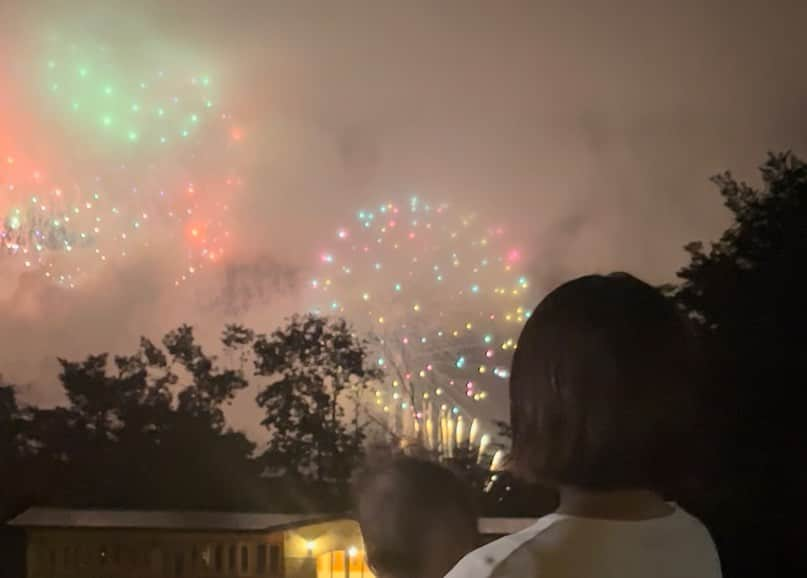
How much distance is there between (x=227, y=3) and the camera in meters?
2.80

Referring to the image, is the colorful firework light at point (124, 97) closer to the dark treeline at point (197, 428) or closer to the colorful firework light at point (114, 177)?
the colorful firework light at point (114, 177)

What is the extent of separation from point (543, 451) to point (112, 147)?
2542mm

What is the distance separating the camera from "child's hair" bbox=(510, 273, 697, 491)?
500 mm

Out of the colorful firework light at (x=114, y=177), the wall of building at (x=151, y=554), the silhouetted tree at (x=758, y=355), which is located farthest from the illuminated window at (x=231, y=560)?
the silhouetted tree at (x=758, y=355)

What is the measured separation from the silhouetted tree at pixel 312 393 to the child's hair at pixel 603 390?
2.27 meters

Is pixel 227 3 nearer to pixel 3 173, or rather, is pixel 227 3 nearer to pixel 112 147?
pixel 112 147

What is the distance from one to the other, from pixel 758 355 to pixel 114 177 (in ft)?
5.96

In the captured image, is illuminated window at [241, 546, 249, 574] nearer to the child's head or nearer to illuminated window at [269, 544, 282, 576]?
illuminated window at [269, 544, 282, 576]

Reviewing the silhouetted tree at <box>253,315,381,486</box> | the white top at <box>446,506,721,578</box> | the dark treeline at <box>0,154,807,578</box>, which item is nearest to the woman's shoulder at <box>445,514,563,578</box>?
the white top at <box>446,506,721,578</box>

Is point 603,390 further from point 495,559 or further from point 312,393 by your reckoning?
point 312,393

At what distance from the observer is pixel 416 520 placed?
3.69 feet

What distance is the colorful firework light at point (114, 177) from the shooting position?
2812 mm

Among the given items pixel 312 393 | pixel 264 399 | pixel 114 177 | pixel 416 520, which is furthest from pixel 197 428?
pixel 416 520

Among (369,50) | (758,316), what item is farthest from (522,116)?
(758,316)
